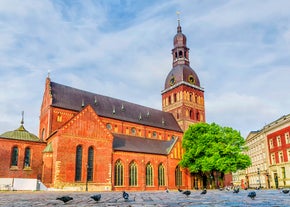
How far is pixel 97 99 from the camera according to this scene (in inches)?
2188

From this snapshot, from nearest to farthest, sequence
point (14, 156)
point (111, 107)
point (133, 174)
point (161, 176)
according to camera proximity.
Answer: point (14, 156)
point (133, 174)
point (161, 176)
point (111, 107)

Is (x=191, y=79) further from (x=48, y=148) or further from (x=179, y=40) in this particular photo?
(x=48, y=148)

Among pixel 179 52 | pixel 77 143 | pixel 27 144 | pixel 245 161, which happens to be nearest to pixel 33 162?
pixel 27 144

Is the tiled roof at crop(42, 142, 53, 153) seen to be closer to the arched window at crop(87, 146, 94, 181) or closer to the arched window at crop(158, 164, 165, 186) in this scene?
the arched window at crop(87, 146, 94, 181)

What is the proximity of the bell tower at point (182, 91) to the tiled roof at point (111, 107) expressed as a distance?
2.93 m

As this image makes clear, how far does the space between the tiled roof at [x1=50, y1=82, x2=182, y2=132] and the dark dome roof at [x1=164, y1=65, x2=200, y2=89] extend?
345 inches

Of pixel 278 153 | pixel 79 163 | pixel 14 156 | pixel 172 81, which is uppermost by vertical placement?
pixel 172 81

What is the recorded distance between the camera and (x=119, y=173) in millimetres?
46406

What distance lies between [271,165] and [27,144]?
4691 centimetres

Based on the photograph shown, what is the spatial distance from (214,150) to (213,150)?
0.57ft

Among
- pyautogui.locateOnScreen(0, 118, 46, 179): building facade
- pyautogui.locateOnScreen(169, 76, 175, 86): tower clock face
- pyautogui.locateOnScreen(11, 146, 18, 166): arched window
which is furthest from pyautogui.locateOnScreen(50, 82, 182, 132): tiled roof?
pyautogui.locateOnScreen(11, 146, 18, 166): arched window

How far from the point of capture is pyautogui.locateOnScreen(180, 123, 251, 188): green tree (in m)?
47.9

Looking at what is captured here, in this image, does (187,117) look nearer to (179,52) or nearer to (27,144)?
(179,52)

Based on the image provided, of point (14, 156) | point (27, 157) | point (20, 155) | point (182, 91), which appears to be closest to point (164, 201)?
point (20, 155)
